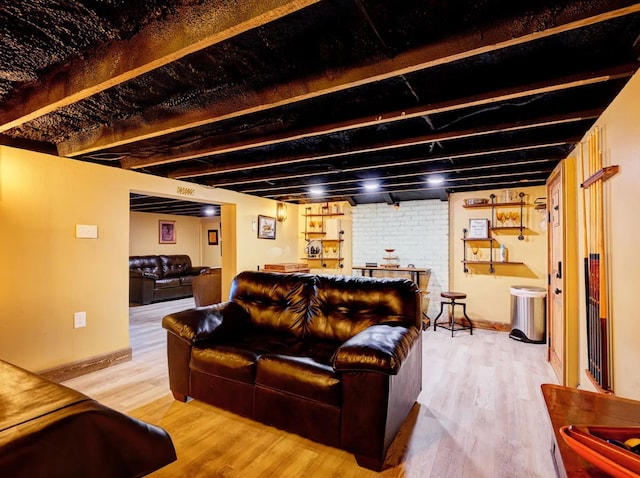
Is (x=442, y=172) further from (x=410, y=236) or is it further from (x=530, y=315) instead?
(x=530, y=315)

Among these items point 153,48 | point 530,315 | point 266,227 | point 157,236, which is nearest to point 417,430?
point 153,48

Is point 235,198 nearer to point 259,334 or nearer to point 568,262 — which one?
point 259,334

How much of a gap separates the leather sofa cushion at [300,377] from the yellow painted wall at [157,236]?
23.1ft

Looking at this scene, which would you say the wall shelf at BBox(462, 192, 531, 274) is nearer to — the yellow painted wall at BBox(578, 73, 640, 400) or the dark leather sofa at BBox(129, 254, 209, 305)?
the yellow painted wall at BBox(578, 73, 640, 400)

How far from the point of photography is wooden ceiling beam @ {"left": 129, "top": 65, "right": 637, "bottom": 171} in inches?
64.6

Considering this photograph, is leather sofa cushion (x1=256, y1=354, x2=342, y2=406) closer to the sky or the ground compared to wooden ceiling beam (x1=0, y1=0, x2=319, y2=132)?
closer to the ground

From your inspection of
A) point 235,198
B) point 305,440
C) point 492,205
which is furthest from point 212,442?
point 492,205

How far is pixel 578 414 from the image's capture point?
1231 mm

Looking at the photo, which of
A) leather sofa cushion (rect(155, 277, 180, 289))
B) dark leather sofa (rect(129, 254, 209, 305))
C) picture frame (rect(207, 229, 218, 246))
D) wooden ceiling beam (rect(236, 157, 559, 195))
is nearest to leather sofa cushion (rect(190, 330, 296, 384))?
wooden ceiling beam (rect(236, 157, 559, 195))

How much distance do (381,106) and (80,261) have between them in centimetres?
319

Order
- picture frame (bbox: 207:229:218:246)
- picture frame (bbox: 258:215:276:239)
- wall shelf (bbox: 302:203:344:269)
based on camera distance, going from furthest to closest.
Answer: picture frame (bbox: 207:229:218:246) → wall shelf (bbox: 302:203:344:269) → picture frame (bbox: 258:215:276:239)

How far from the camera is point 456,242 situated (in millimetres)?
5191

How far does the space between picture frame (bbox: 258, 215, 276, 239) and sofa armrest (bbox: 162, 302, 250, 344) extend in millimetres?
2817

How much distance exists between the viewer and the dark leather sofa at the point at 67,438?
84cm
